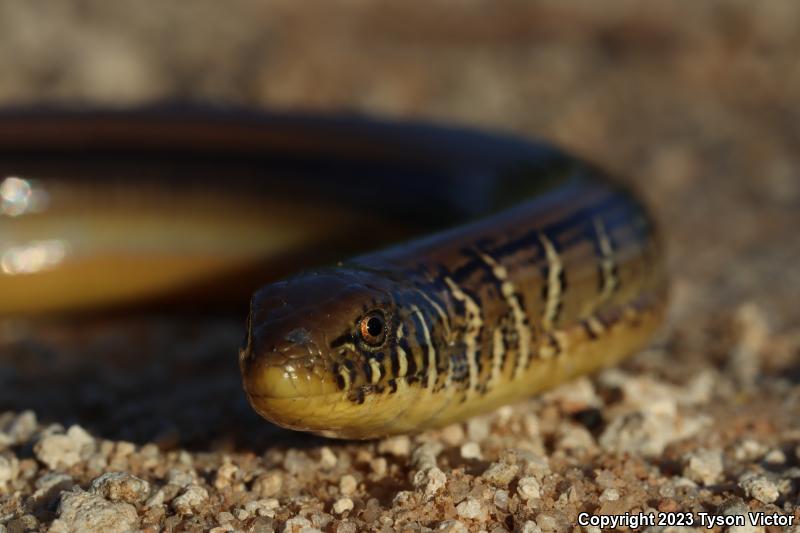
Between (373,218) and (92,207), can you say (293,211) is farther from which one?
(92,207)

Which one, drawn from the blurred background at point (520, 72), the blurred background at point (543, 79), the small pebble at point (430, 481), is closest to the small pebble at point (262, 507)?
the small pebble at point (430, 481)

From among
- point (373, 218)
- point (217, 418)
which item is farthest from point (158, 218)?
point (217, 418)

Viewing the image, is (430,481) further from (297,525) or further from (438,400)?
(297,525)

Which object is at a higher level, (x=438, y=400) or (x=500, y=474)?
(x=438, y=400)

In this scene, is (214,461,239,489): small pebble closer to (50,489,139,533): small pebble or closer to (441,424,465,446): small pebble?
(50,489,139,533): small pebble

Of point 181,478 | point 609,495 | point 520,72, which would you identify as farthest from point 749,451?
point 520,72

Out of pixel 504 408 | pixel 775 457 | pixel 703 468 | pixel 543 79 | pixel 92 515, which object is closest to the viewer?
pixel 92 515
